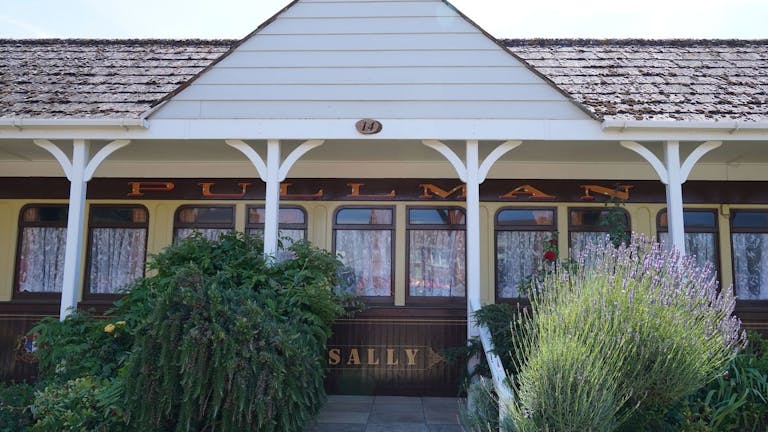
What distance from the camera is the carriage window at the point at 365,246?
7.48 metres

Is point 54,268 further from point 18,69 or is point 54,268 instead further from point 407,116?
point 407,116

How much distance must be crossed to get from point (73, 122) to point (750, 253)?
27.9 feet

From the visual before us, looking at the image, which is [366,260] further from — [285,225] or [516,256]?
[516,256]

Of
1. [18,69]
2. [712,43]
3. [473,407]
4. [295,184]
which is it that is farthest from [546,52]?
[18,69]

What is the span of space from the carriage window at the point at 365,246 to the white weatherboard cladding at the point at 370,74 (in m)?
1.83

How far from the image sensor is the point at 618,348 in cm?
382

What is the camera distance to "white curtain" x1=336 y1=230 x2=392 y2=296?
7461 mm

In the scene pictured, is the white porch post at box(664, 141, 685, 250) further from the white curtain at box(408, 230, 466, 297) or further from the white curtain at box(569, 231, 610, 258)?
the white curtain at box(408, 230, 466, 297)

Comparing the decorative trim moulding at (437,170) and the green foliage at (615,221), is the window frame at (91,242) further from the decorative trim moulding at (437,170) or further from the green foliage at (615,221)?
the green foliage at (615,221)

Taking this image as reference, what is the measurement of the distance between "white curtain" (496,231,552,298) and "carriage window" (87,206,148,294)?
4.81 metres

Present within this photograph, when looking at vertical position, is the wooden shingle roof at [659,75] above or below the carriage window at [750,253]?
above

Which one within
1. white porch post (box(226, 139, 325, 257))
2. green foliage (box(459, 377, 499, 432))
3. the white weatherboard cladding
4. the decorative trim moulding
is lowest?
green foliage (box(459, 377, 499, 432))

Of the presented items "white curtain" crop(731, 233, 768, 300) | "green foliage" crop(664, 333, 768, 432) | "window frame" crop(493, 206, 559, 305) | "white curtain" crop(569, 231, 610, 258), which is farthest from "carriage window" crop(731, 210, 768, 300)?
"green foliage" crop(664, 333, 768, 432)

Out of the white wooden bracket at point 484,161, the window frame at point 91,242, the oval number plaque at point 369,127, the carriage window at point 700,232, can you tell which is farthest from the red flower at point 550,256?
the window frame at point 91,242
